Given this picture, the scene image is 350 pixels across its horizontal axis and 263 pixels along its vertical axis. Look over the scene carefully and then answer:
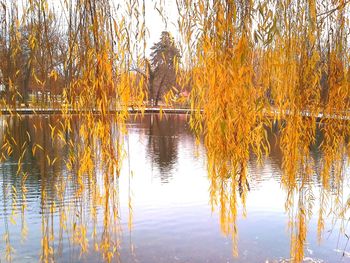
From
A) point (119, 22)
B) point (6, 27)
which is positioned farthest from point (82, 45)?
point (6, 27)

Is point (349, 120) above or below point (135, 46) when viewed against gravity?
below

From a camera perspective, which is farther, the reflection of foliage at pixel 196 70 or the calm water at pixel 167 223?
the calm water at pixel 167 223

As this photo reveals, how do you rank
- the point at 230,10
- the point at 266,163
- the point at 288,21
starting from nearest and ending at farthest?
the point at 230,10 < the point at 288,21 < the point at 266,163

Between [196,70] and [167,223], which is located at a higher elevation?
[196,70]

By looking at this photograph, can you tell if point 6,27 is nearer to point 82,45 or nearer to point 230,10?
point 82,45

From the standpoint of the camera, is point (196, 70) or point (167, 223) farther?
point (167, 223)

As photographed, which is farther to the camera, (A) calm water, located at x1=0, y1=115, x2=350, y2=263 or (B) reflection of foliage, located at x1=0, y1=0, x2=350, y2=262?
(A) calm water, located at x1=0, y1=115, x2=350, y2=263

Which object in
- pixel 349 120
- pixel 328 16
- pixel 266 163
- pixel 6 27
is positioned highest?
pixel 328 16

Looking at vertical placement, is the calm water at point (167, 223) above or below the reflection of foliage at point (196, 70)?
below

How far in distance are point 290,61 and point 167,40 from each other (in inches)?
29.0

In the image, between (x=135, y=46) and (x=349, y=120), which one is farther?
(x=349, y=120)

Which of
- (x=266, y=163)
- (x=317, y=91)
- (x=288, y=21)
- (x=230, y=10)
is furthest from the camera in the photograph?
(x=266, y=163)

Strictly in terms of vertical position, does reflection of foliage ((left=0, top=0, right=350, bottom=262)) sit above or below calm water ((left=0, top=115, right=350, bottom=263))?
above

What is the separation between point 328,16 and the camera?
270cm
